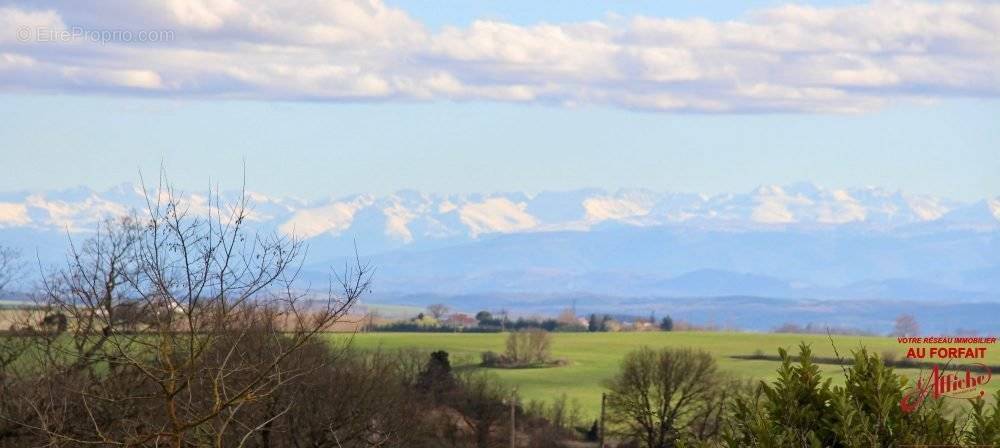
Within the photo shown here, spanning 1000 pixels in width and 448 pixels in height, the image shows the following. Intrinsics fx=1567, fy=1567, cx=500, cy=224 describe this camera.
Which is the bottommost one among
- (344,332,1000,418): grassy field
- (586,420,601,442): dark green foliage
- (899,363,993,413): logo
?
(586,420,601,442): dark green foliage

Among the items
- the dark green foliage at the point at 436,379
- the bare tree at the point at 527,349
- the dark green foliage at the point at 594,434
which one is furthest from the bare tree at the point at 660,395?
the bare tree at the point at 527,349

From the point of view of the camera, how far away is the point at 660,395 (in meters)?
100

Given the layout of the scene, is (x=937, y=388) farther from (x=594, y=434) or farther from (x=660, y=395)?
(x=594, y=434)

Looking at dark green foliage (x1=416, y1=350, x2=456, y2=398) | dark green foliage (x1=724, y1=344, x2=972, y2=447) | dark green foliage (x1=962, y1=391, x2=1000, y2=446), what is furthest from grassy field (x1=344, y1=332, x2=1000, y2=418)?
dark green foliage (x1=724, y1=344, x2=972, y2=447)

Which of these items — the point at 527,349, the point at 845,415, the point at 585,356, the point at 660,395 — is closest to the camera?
the point at 845,415

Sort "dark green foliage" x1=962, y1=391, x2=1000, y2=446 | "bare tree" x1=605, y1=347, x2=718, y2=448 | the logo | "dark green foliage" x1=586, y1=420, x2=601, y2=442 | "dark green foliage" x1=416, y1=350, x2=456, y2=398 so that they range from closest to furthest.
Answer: the logo
"dark green foliage" x1=962, y1=391, x2=1000, y2=446
"bare tree" x1=605, y1=347, x2=718, y2=448
"dark green foliage" x1=586, y1=420, x2=601, y2=442
"dark green foliage" x1=416, y1=350, x2=456, y2=398

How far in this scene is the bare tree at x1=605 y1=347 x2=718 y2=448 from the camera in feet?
312

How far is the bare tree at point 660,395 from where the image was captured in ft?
312

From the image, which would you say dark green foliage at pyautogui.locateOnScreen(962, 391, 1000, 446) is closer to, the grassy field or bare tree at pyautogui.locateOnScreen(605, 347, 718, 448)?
bare tree at pyautogui.locateOnScreen(605, 347, 718, 448)

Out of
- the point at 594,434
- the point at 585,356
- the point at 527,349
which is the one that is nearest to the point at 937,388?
the point at 594,434

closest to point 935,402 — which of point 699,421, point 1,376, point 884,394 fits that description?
point 884,394

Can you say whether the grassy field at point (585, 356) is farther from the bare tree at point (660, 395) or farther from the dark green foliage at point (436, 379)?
the bare tree at point (660, 395)

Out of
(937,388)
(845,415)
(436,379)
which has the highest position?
(436,379)

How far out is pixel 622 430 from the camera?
9681 cm
